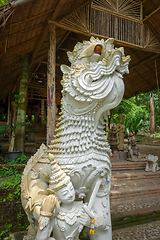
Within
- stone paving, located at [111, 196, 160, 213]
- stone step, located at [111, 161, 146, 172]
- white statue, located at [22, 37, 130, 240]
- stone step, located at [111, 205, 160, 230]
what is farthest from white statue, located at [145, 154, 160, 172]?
white statue, located at [22, 37, 130, 240]

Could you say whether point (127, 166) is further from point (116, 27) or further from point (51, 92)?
point (116, 27)

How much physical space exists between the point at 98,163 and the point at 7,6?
2.72 metres

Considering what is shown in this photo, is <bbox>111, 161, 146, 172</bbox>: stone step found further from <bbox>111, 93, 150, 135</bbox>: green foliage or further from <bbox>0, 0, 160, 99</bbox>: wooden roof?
<bbox>111, 93, 150, 135</bbox>: green foliage

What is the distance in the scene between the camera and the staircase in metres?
2.09

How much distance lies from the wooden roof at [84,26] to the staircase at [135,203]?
3.22 m

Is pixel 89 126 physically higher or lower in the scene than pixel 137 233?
higher

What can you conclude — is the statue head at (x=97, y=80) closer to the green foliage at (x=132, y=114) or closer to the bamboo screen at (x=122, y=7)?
the bamboo screen at (x=122, y=7)

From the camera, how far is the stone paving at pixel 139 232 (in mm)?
1933

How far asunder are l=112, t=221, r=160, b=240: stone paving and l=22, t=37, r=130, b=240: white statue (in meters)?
1.15

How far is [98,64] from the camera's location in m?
1.08

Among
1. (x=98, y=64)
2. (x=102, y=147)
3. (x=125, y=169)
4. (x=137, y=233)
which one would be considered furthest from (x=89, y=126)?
(x=125, y=169)

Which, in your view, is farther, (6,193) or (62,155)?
(6,193)

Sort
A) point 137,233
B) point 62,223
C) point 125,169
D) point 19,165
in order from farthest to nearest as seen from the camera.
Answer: point 125,169 < point 19,165 < point 137,233 < point 62,223

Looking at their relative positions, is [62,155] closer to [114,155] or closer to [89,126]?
[89,126]
